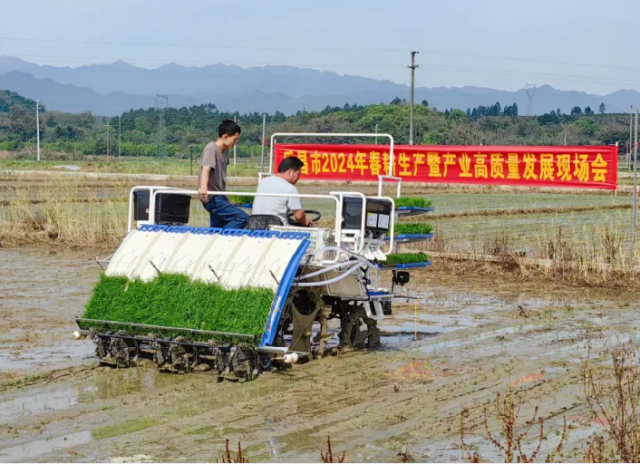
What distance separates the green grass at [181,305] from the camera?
8844 millimetres

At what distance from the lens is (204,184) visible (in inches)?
396

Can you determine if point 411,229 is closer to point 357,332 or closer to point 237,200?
point 357,332

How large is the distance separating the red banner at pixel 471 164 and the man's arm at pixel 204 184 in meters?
6.46

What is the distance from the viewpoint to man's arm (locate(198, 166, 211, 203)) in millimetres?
9977

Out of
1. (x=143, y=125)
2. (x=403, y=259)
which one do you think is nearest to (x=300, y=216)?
(x=403, y=259)

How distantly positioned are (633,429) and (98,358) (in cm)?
524

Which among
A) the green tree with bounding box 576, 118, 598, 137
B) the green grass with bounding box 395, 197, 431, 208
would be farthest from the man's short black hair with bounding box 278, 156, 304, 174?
the green tree with bounding box 576, 118, 598, 137

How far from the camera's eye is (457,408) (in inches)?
299

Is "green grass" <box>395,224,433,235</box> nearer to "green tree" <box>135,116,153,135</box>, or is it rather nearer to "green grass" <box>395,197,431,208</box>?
"green grass" <box>395,197,431,208</box>

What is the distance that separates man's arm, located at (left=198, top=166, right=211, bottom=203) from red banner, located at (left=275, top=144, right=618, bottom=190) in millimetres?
6462

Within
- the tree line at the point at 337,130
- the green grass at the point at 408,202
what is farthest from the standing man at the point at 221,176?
the tree line at the point at 337,130

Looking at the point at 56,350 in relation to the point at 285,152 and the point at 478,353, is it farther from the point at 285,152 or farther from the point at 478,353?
the point at 285,152

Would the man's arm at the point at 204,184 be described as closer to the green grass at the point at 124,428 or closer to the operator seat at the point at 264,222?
the operator seat at the point at 264,222

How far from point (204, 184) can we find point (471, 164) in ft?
26.0
